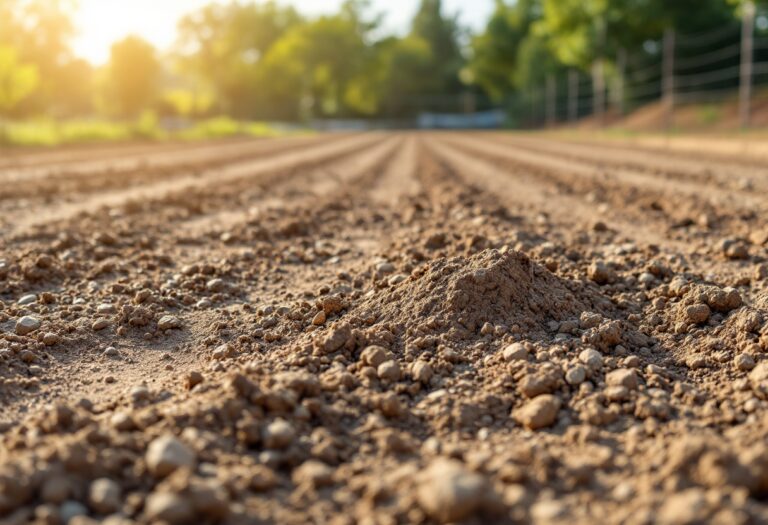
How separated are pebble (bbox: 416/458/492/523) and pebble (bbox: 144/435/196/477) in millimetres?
598

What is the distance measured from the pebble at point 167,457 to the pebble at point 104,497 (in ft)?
0.33

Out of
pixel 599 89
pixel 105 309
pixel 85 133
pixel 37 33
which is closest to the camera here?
pixel 105 309

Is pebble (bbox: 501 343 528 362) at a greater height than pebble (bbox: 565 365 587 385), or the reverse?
pebble (bbox: 501 343 528 362)

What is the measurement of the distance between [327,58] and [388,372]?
64.4 m

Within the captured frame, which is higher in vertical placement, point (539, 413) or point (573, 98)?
point (573, 98)

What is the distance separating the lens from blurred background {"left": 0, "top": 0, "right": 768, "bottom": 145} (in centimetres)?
2616

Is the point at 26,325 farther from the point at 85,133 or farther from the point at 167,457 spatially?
the point at 85,133

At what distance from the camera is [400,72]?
69125 millimetres

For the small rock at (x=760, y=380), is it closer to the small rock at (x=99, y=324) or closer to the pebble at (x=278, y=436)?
the pebble at (x=278, y=436)

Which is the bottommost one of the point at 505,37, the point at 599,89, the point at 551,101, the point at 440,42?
the point at 551,101

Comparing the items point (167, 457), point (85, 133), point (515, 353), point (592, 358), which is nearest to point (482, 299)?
point (515, 353)

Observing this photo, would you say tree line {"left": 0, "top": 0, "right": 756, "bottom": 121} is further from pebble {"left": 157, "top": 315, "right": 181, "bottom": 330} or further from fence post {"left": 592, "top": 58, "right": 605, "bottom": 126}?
pebble {"left": 157, "top": 315, "right": 181, "bottom": 330}

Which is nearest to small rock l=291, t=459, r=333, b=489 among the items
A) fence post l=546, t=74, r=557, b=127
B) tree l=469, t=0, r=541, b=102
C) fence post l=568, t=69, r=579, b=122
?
fence post l=568, t=69, r=579, b=122

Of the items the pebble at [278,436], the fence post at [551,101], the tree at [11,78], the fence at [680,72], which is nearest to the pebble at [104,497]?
the pebble at [278,436]
